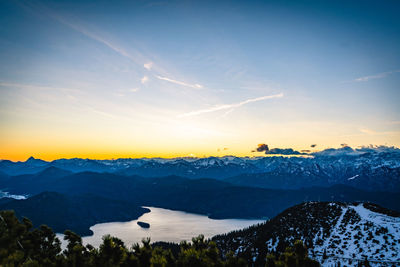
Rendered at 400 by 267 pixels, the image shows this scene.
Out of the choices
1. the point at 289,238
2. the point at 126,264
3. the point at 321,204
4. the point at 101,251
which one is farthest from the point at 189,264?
the point at 321,204

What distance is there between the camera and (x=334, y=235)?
128 m

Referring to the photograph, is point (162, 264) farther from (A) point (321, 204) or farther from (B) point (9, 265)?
(A) point (321, 204)

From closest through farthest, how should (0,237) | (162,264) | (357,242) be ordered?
(162,264)
(0,237)
(357,242)

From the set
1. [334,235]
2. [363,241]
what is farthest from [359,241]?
[334,235]

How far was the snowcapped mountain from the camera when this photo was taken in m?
106

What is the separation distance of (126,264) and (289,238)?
421 ft

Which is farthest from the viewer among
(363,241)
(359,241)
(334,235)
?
(334,235)

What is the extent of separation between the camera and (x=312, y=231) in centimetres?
13875

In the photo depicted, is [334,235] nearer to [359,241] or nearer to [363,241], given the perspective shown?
[359,241]

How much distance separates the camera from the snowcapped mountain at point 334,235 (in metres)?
106

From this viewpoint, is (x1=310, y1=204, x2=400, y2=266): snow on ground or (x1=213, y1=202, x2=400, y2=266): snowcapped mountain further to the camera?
(x1=213, y1=202, x2=400, y2=266): snowcapped mountain

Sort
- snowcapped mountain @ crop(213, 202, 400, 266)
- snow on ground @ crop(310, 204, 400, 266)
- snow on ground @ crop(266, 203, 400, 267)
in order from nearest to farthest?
snow on ground @ crop(310, 204, 400, 266)
snow on ground @ crop(266, 203, 400, 267)
snowcapped mountain @ crop(213, 202, 400, 266)

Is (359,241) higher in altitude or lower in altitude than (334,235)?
higher

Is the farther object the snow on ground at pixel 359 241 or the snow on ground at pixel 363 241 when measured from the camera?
the snow on ground at pixel 359 241
